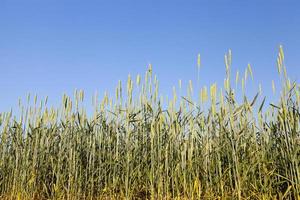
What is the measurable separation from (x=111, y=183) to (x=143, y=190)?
311 millimetres

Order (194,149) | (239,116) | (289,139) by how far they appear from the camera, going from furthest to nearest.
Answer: (194,149), (239,116), (289,139)

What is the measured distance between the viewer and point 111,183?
114 inches

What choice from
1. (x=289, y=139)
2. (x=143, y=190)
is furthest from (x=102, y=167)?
(x=289, y=139)

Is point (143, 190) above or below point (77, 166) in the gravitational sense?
below

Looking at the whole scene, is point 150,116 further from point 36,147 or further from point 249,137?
point 36,147

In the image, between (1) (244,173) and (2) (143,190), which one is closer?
(1) (244,173)

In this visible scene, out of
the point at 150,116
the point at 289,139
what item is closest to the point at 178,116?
the point at 150,116

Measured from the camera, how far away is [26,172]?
3.10 meters

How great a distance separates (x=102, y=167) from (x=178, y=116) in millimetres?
893

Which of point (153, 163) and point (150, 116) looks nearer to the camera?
point (153, 163)

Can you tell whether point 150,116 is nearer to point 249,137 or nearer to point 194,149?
point 194,149

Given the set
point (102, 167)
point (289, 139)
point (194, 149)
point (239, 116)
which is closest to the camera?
point (289, 139)

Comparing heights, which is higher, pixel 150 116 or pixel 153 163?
pixel 150 116

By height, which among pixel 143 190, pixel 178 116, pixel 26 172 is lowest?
pixel 143 190
